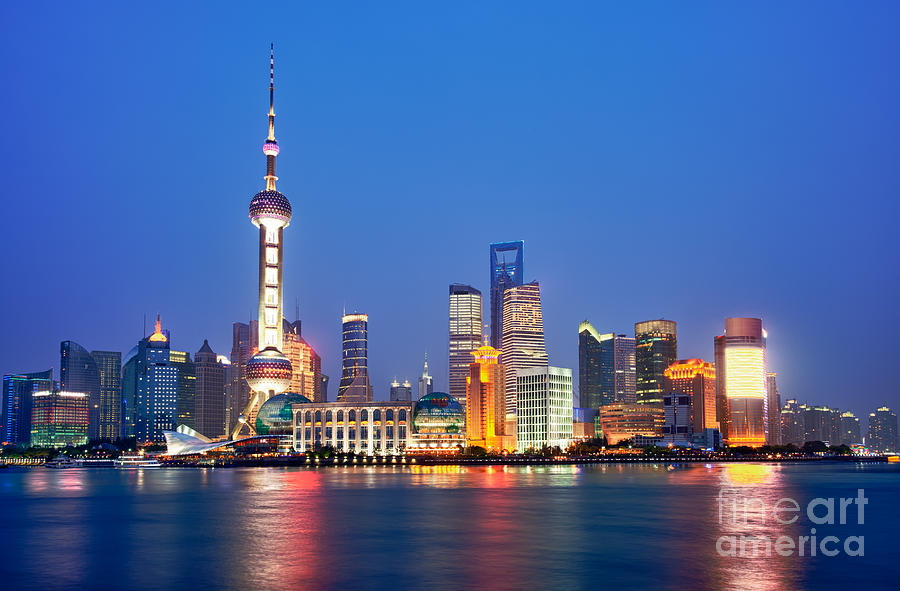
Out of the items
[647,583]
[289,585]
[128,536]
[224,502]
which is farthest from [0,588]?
[224,502]

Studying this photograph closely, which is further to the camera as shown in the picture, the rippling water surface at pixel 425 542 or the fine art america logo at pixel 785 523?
the fine art america logo at pixel 785 523

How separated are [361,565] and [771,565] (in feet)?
74.4

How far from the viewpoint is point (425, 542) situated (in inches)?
2452

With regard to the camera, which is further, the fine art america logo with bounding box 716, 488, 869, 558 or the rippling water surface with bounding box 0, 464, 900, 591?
the fine art america logo with bounding box 716, 488, 869, 558

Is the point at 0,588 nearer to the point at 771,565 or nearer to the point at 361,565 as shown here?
the point at 361,565

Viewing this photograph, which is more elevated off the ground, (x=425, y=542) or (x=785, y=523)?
(x=425, y=542)

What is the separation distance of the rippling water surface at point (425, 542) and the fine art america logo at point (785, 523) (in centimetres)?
55

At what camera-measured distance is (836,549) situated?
57531 mm

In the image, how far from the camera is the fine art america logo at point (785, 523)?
56.4m

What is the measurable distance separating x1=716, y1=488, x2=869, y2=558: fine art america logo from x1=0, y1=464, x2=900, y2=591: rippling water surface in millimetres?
555

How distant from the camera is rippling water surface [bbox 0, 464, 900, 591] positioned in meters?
47.0

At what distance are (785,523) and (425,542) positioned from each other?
97.8 ft

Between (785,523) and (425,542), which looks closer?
(425,542)

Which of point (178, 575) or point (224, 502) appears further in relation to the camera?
point (224, 502)
